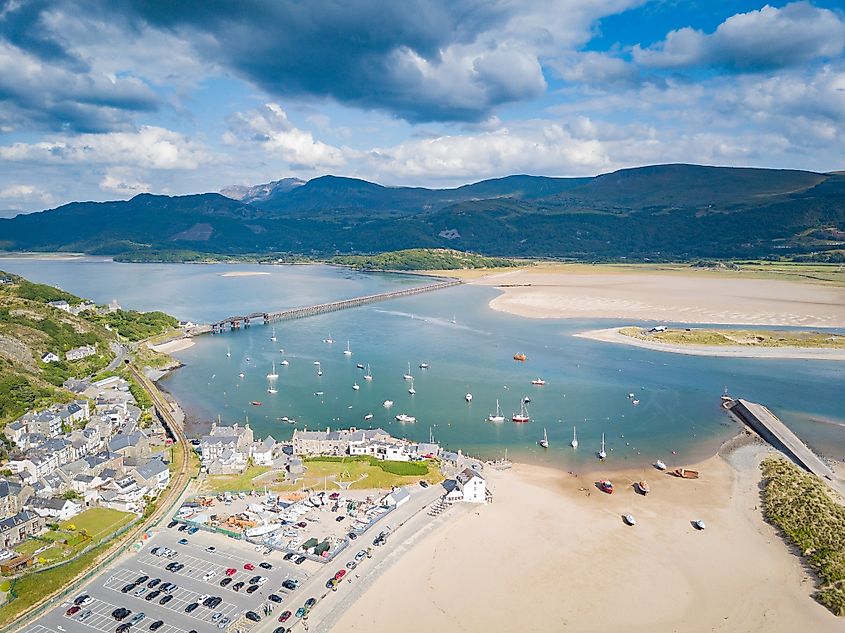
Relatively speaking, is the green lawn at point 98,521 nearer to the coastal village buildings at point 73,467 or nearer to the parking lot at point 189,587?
the coastal village buildings at point 73,467

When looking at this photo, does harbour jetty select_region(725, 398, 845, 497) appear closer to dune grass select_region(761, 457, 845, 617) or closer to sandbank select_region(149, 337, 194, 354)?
dune grass select_region(761, 457, 845, 617)

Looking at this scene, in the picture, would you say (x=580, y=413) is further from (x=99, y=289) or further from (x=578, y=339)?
(x=99, y=289)

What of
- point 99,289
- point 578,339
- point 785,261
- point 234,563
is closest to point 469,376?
point 578,339

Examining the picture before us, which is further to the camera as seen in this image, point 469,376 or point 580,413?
point 469,376

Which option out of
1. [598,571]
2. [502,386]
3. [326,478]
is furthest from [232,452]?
[502,386]

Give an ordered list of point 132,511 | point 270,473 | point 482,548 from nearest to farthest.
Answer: point 482,548, point 132,511, point 270,473

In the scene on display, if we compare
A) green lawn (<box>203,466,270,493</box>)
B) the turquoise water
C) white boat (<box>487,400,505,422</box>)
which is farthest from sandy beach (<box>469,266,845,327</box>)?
green lawn (<box>203,466,270,493</box>)

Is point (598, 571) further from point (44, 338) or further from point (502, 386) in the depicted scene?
point (44, 338)
